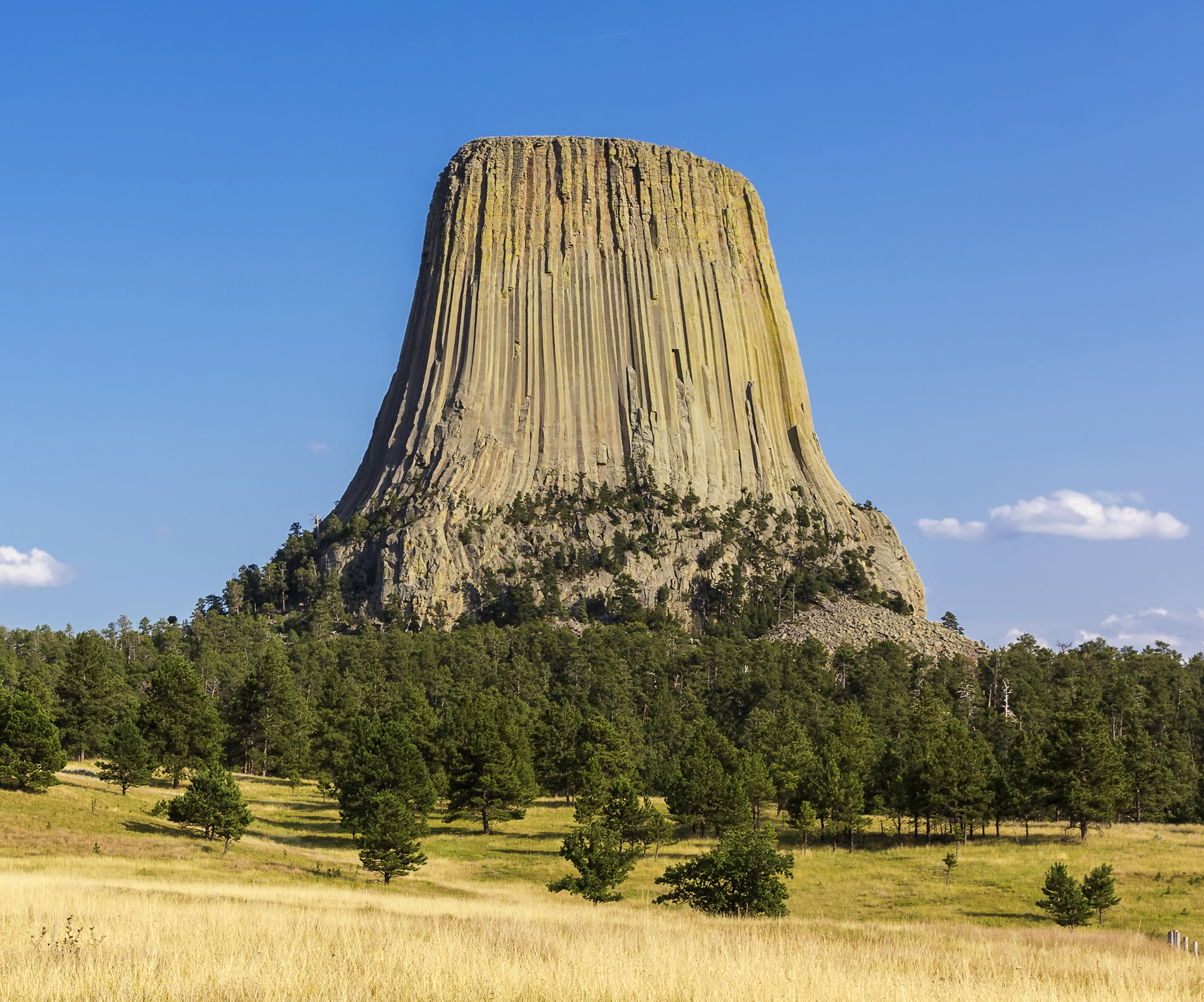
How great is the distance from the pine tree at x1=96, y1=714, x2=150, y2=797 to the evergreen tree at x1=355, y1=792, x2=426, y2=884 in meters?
22.0

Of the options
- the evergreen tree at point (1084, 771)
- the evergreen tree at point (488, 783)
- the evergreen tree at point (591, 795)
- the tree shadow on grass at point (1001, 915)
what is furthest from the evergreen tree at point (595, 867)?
the evergreen tree at point (1084, 771)

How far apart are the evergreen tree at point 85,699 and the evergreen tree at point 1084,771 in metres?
65.1

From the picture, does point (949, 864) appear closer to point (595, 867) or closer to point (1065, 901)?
point (1065, 901)

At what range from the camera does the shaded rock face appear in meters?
162

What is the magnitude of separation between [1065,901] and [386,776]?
117 feet

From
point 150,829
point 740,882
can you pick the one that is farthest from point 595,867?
point 150,829

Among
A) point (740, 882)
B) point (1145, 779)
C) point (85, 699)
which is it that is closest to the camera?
point (740, 882)

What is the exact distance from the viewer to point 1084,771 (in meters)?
70.7

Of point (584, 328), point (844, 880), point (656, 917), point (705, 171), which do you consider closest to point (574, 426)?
point (584, 328)

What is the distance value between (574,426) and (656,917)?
14220 centimetres

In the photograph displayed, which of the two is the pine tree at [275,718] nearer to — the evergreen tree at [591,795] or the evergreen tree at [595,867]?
the evergreen tree at [591,795]

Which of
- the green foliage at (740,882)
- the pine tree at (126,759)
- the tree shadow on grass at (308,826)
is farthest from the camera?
the tree shadow on grass at (308,826)

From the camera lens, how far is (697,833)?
248 ft

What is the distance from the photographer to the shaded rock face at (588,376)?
6393 inches
